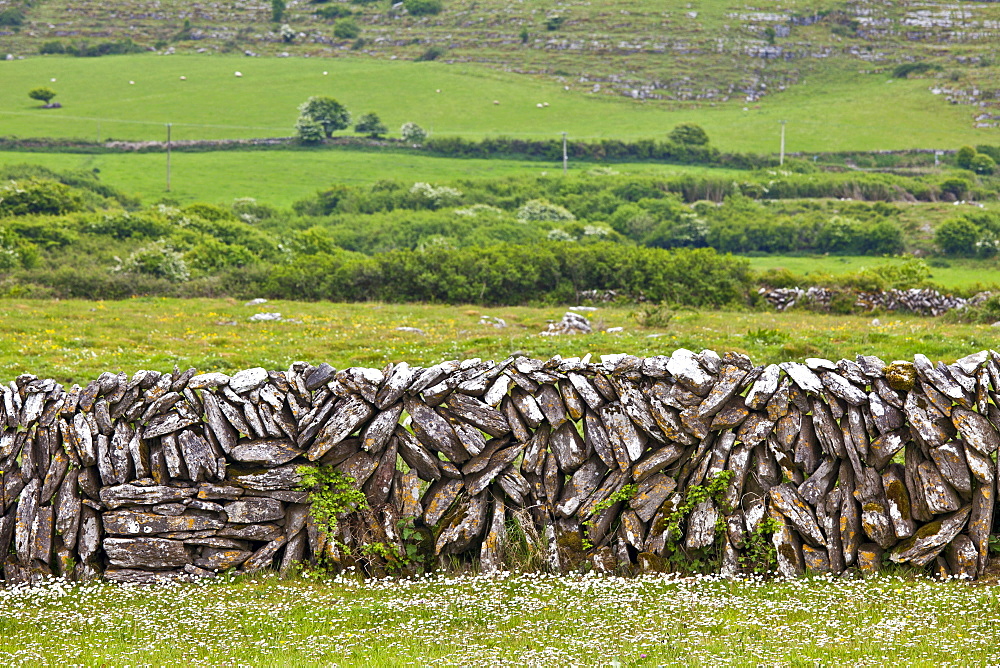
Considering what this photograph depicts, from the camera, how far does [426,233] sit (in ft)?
386

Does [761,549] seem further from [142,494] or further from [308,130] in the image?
[308,130]

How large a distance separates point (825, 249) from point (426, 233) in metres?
46.1

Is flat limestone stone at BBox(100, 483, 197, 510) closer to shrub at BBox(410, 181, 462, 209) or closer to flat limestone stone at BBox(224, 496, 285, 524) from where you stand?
flat limestone stone at BBox(224, 496, 285, 524)

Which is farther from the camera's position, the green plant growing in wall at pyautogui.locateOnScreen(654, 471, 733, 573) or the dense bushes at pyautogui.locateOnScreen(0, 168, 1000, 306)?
the dense bushes at pyautogui.locateOnScreen(0, 168, 1000, 306)

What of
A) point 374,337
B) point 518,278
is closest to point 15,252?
point 518,278

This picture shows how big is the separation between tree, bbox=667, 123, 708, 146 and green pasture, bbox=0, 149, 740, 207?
837 cm

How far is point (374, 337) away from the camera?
3350 cm

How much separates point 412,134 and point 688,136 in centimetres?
4577

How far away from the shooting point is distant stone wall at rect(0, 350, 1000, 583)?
10.1 meters

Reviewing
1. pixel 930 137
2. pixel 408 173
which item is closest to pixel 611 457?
pixel 408 173

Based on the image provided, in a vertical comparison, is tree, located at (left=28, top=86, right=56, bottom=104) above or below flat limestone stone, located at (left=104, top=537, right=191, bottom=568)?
below

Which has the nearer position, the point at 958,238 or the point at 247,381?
the point at 247,381

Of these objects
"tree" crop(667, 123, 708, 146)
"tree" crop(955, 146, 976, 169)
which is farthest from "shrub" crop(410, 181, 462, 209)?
"tree" crop(955, 146, 976, 169)

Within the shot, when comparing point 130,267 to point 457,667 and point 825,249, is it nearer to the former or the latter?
point 457,667
